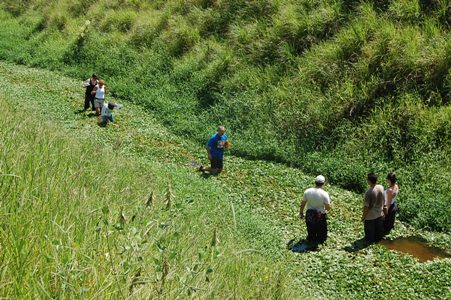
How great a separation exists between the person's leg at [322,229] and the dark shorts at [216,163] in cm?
498

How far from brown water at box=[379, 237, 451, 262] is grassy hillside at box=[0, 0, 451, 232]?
32.2 inches

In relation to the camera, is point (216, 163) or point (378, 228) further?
point (216, 163)

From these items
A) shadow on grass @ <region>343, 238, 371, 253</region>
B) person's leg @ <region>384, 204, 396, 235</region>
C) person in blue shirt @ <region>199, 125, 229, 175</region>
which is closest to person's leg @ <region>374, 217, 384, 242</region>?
shadow on grass @ <region>343, 238, 371, 253</region>

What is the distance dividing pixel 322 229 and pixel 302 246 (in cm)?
60

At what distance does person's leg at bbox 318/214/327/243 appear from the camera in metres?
11.0

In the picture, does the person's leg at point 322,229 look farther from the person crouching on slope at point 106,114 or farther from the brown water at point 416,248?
the person crouching on slope at point 106,114

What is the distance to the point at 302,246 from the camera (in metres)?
11.2

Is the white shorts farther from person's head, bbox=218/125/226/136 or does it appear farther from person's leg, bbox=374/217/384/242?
person's leg, bbox=374/217/384/242

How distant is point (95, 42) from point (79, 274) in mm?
28105

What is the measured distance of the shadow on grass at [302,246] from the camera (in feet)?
36.3

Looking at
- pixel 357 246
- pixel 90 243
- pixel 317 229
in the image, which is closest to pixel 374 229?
pixel 357 246

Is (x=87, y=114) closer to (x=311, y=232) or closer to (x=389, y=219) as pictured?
(x=311, y=232)

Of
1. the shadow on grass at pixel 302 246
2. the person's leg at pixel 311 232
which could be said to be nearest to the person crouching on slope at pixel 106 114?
the shadow on grass at pixel 302 246

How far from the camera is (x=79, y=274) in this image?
337cm
